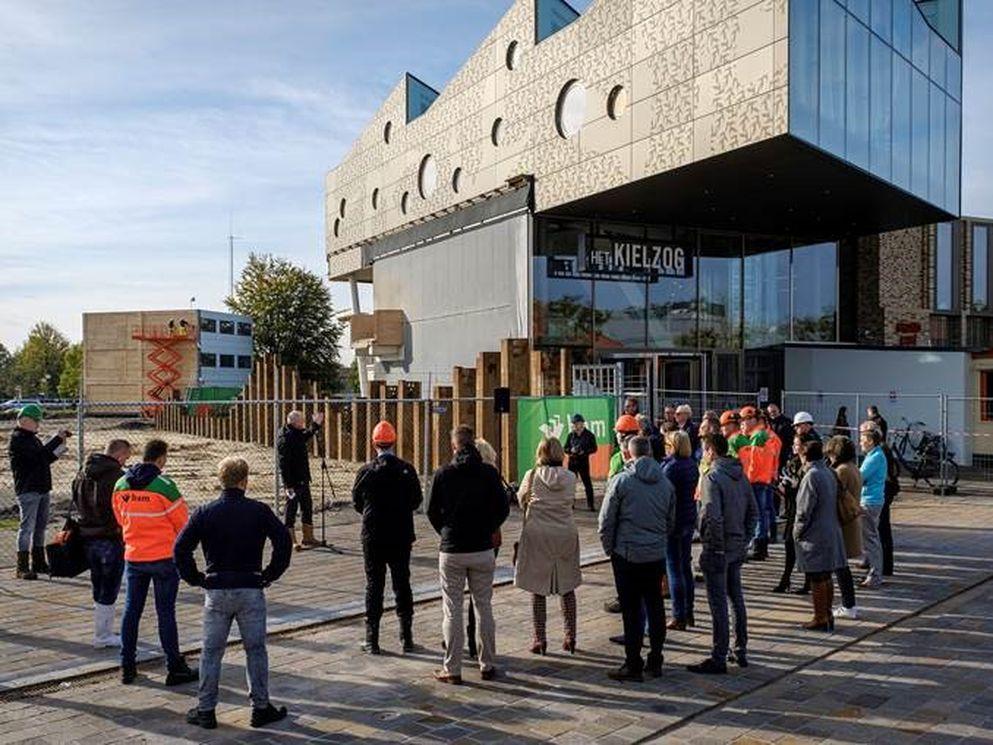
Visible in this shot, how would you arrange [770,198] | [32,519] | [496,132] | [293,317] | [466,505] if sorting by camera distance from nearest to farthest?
1. [466,505]
2. [32,519]
3. [770,198]
4. [496,132]
5. [293,317]

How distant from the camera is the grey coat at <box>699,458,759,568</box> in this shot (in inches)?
270

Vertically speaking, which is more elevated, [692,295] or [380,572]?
[692,295]

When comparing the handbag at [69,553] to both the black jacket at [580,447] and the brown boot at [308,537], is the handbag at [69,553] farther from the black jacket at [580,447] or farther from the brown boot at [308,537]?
the black jacket at [580,447]

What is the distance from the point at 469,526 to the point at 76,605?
15.1 ft

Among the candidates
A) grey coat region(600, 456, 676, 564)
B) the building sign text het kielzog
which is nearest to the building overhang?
the building sign text het kielzog

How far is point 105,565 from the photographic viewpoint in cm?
715

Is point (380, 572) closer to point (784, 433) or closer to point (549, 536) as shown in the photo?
point (549, 536)

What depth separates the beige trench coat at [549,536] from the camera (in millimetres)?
7039


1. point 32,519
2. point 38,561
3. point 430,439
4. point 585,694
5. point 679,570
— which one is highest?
point 430,439

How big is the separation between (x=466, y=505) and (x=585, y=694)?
1.54 meters

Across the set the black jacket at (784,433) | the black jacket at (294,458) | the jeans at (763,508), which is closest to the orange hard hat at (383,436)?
the black jacket at (294,458)

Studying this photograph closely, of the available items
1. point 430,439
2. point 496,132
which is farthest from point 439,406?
point 496,132

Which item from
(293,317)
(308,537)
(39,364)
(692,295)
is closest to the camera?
(308,537)

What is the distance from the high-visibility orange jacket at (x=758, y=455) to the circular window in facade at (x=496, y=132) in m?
15.6
